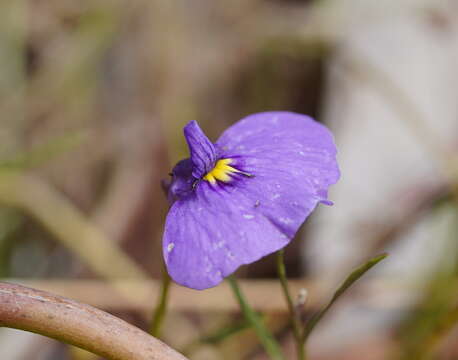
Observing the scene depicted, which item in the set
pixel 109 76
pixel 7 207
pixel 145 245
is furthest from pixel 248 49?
pixel 7 207

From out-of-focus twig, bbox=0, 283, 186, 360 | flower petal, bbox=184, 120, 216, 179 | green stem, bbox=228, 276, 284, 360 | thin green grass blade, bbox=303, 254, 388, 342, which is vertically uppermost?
flower petal, bbox=184, 120, 216, 179

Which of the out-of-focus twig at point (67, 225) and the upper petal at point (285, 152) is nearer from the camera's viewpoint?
the upper petal at point (285, 152)

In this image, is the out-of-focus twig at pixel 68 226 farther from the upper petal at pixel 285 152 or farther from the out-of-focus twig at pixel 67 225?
the upper petal at pixel 285 152

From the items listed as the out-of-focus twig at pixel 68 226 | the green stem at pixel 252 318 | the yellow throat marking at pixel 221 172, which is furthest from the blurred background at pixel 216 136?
the yellow throat marking at pixel 221 172

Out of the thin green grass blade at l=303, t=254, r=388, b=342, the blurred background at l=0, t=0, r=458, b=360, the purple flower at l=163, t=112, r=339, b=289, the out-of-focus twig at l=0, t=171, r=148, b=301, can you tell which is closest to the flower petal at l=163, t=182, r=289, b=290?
the purple flower at l=163, t=112, r=339, b=289

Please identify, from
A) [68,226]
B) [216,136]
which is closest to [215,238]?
[68,226]

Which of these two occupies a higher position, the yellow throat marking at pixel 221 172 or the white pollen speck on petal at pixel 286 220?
the white pollen speck on petal at pixel 286 220

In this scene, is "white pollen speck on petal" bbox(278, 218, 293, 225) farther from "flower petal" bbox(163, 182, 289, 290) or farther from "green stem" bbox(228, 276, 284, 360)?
"green stem" bbox(228, 276, 284, 360)
